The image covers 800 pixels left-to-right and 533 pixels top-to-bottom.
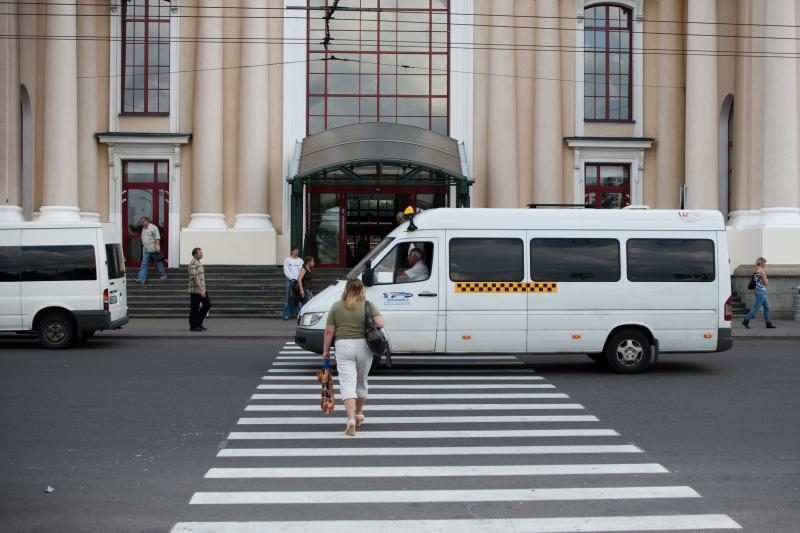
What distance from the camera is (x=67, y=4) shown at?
1233 inches

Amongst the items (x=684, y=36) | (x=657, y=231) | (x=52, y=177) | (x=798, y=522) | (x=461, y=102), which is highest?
(x=684, y=36)

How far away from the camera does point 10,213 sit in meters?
30.8

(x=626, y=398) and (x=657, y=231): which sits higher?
(x=657, y=231)

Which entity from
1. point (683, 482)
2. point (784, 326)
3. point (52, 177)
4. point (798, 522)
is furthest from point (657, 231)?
point (52, 177)

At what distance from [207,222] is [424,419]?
21.5m

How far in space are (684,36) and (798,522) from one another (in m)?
29.1

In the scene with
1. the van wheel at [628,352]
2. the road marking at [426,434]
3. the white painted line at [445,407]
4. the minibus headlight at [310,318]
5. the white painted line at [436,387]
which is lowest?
the road marking at [426,434]

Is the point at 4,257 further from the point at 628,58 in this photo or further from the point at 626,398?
the point at 628,58

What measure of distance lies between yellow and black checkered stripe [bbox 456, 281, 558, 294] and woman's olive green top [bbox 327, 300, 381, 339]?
5.32 meters

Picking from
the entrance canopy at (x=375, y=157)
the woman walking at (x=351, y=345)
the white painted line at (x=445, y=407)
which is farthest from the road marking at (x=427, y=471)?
the entrance canopy at (x=375, y=157)

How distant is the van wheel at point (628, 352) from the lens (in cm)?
1605

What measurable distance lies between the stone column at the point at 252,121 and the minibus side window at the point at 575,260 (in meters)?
17.0

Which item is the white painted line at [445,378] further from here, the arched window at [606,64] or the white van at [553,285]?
the arched window at [606,64]

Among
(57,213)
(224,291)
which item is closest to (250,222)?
(224,291)
